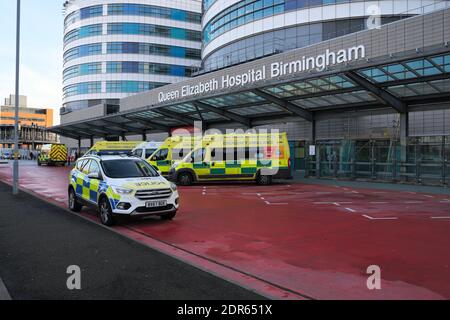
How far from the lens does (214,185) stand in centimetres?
2052

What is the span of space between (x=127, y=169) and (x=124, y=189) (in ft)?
4.18

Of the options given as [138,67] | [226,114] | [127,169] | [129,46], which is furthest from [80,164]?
[129,46]

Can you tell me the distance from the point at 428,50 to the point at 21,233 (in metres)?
13.5

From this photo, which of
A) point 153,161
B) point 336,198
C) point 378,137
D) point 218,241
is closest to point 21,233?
point 218,241

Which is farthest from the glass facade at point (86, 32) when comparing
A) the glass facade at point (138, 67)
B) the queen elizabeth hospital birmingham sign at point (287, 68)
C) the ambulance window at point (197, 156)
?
the ambulance window at point (197, 156)

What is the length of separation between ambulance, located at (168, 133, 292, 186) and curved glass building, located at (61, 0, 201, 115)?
42.0m

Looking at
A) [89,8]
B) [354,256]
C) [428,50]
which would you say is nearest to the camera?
[354,256]

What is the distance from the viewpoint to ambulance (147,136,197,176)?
22.0 m

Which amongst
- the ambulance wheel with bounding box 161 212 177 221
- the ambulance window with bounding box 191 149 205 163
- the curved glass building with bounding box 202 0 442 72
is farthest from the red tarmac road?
the curved glass building with bounding box 202 0 442 72

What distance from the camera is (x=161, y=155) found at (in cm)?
2278

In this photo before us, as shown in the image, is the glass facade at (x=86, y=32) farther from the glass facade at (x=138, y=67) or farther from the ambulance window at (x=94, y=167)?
the ambulance window at (x=94, y=167)

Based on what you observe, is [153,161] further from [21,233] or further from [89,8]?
[89,8]

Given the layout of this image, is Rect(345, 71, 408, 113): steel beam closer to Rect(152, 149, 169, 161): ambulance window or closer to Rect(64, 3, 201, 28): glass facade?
Rect(152, 149, 169, 161): ambulance window

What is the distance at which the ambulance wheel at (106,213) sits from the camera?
9.16 metres
